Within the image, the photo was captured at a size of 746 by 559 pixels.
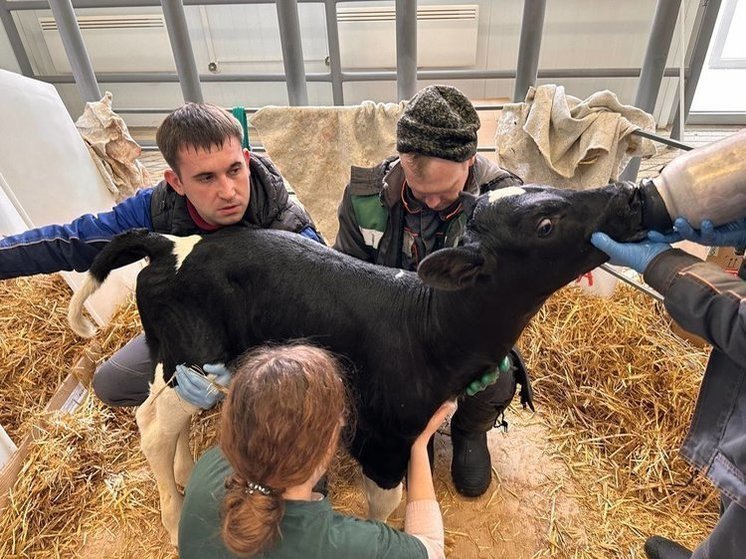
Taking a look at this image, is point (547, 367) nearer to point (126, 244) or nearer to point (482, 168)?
point (482, 168)

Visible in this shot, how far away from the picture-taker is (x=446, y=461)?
2.68m

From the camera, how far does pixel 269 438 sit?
118 centimetres

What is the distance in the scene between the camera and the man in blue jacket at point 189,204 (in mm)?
1909

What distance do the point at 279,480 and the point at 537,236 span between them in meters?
1.00

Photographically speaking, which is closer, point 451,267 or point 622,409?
point 451,267

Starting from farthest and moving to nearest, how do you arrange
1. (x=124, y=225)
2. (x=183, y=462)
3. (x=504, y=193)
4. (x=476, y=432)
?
1. (x=476, y=432)
2. (x=183, y=462)
3. (x=124, y=225)
4. (x=504, y=193)

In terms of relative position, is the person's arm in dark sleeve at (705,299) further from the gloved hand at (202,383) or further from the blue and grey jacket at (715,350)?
the gloved hand at (202,383)

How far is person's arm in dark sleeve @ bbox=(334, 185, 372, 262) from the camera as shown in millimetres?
2441

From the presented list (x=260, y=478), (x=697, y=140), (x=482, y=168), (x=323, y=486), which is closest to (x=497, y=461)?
(x=323, y=486)

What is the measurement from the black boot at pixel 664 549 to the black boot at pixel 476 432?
0.70 meters

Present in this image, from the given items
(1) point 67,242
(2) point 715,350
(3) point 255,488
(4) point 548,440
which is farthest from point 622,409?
(1) point 67,242

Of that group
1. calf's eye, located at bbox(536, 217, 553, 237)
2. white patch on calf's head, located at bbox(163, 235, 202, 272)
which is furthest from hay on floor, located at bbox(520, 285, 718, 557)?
white patch on calf's head, located at bbox(163, 235, 202, 272)

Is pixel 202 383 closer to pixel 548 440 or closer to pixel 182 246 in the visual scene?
pixel 182 246

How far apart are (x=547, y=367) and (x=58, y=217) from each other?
3179mm
